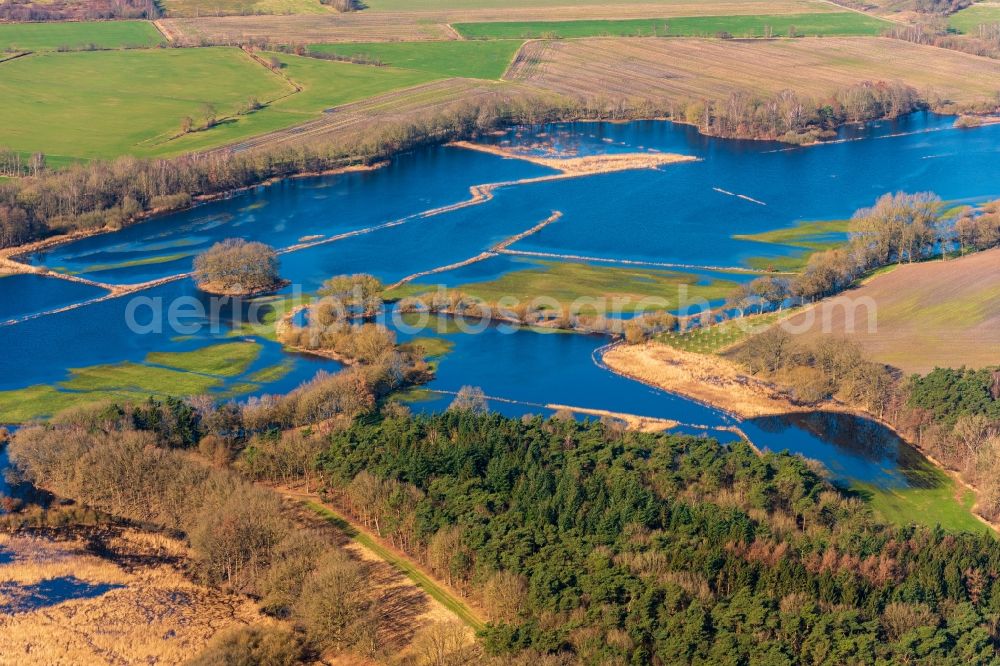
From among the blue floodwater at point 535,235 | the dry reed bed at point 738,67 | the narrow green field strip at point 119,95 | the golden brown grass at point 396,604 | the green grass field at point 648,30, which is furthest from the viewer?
the green grass field at point 648,30

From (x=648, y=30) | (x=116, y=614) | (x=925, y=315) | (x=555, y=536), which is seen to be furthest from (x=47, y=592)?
(x=648, y=30)

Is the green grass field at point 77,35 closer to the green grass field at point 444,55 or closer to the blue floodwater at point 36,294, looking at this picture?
the green grass field at point 444,55

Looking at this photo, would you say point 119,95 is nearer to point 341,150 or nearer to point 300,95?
point 300,95

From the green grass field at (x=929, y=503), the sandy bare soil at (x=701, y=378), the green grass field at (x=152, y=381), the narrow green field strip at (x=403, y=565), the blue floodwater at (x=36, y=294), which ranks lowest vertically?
the narrow green field strip at (x=403, y=565)

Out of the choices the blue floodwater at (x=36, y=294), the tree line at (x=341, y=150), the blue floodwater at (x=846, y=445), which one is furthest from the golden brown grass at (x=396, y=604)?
the tree line at (x=341, y=150)

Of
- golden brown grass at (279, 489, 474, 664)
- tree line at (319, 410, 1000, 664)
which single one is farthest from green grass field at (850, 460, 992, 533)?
golden brown grass at (279, 489, 474, 664)
